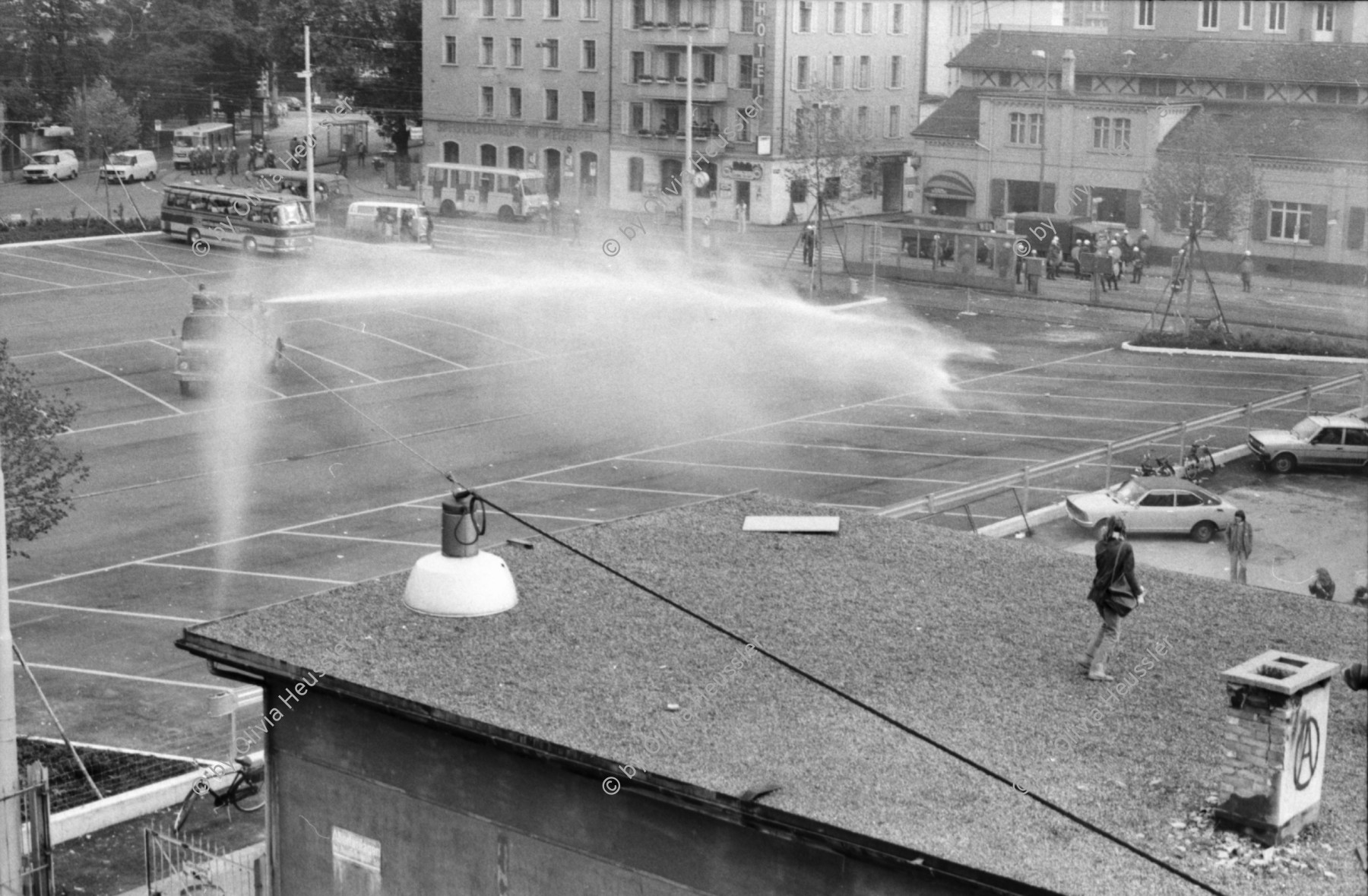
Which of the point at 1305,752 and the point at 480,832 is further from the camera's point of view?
the point at 480,832

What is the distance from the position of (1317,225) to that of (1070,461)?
82.8ft

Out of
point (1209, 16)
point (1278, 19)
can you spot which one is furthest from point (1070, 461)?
point (1209, 16)

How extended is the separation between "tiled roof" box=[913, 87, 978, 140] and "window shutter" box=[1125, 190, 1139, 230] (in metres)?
5.89

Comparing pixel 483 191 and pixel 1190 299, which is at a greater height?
pixel 483 191

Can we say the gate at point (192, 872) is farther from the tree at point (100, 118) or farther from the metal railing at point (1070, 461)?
the tree at point (100, 118)

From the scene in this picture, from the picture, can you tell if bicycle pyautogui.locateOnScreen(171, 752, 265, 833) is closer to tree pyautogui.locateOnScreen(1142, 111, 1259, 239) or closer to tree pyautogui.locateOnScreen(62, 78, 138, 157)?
tree pyautogui.locateOnScreen(1142, 111, 1259, 239)

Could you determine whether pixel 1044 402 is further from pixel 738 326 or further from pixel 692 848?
pixel 692 848

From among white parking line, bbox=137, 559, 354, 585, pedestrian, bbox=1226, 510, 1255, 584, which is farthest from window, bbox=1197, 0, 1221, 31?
white parking line, bbox=137, 559, 354, 585

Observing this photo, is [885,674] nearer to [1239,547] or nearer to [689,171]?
[1239,547]

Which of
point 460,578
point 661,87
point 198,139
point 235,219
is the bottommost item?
point 460,578

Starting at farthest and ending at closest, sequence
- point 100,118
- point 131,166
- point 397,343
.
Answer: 1. point 131,166
2. point 100,118
3. point 397,343

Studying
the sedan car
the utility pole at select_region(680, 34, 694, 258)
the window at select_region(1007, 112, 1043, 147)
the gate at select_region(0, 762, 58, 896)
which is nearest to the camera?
the gate at select_region(0, 762, 58, 896)

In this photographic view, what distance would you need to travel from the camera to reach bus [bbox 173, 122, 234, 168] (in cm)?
6356

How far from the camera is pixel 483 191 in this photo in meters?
71.9
